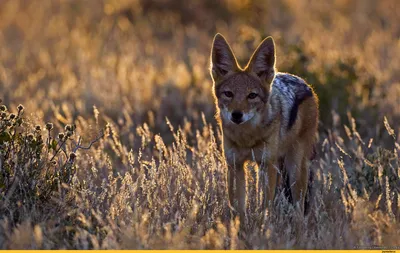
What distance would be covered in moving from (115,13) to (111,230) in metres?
14.1

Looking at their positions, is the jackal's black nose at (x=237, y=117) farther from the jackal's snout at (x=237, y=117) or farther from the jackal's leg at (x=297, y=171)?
the jackal's leg at (x=297, y=171)

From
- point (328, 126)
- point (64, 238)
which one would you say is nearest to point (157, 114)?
point (328, 126)

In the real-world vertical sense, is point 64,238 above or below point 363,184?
below

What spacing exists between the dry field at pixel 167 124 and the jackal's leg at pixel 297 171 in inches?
6.9

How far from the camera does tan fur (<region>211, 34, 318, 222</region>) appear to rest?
6.61 metres

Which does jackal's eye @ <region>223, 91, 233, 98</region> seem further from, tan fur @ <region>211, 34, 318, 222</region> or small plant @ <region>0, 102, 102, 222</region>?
small plant @ <region>0, 102, 102, 222</region>

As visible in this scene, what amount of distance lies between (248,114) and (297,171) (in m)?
1.07

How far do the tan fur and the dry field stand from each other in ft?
0.78

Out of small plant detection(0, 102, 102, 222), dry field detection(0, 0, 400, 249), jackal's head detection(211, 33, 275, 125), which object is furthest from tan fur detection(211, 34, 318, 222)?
small plant detection(0, 102, 102, 222)

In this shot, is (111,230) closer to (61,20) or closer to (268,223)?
(268,223)

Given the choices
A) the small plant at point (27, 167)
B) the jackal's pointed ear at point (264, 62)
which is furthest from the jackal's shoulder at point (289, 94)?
the small plant at point (27, 167)

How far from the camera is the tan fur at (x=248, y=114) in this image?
260 inches

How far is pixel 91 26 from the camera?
18.0 metres

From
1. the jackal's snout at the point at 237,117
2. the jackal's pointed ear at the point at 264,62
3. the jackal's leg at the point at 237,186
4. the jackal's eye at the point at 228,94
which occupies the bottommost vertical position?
the jackal's leg at the point at 237,186
